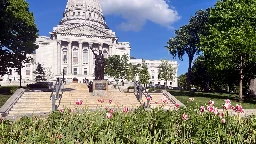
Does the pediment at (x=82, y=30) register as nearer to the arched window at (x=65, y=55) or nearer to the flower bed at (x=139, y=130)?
the arched window at (x=65, y=55)

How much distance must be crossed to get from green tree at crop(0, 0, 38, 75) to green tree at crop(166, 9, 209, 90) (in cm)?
2752

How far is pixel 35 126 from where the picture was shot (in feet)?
26.7

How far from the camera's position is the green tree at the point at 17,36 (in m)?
34.7

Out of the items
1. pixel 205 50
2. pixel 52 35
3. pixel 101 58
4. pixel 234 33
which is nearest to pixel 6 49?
pixel 101 58

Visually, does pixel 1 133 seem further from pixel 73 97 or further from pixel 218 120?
pixel 73 97

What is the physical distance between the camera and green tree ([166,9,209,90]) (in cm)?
5278

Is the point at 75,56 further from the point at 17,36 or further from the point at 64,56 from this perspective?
the point at 17,36

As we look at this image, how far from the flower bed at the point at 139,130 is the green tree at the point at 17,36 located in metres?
27.3

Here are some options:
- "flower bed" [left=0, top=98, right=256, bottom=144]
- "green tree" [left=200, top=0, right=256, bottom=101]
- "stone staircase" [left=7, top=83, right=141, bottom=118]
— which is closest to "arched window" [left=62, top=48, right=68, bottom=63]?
"stone staircase" [left=7, top=83, right=141, bottom=118]

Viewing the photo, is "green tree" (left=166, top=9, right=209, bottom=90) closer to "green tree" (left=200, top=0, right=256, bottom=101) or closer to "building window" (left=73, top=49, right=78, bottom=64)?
"green tree" (left=200, top=0, right=256, bottom=101)

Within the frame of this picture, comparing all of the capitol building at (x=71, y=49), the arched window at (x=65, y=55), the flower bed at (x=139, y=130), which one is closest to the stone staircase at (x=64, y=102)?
the flower bed at (x=139, y=130)

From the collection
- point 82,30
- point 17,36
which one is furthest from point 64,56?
point 17,36

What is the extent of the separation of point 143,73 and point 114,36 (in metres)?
41.9

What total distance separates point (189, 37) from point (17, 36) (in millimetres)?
31049
